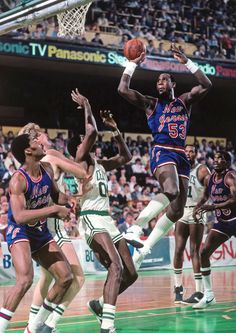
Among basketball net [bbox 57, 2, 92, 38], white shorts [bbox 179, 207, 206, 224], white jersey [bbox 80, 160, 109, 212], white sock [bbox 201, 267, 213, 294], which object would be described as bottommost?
white sock [bbox 201, 267, 213, 294]

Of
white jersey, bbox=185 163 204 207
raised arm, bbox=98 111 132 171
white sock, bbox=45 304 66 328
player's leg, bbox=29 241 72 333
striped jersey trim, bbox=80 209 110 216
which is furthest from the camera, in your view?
white jersey, bbox=185 163 204 207

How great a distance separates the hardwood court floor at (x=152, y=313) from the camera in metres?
7.88

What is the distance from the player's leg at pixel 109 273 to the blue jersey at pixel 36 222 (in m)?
0.71

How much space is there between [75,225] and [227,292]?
528 centimetres

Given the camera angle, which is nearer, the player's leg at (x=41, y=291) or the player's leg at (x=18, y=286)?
the player's leg at (x=18, y=286)

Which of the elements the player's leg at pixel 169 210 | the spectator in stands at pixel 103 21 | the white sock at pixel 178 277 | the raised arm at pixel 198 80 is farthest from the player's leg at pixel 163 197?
the spectator in stands at pixel 103 21

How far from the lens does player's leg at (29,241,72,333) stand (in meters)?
6.43

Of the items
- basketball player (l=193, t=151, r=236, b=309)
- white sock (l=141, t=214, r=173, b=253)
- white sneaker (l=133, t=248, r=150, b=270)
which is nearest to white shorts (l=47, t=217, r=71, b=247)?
white sneaker (l=133, t=248, r=150, b=270)

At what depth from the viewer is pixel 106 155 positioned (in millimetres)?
21484

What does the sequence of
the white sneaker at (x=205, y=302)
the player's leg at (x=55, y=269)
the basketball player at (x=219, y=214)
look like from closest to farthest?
the player's leg at (x=55, y=269)
the white sneaker at (x=205, y=302)
the basketball player at (x=219, y=214)

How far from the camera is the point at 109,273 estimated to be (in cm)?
692

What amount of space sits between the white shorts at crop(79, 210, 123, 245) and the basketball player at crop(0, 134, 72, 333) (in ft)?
2.09

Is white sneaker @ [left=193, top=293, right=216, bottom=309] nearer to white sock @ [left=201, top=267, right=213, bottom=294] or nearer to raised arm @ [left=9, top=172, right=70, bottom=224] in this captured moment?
white sock @ [left=201, top=267, right=213, bottom=294]

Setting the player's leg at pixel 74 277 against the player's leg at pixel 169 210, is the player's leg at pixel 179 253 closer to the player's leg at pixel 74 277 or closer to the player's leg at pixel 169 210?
the player's leg at pixel 169 210
